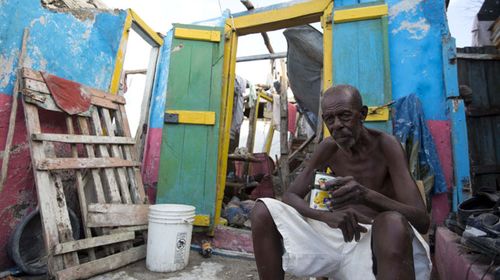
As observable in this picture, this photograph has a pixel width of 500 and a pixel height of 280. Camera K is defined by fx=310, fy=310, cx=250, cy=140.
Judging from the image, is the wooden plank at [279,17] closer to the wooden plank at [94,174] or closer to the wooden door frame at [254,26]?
the wooden door frame at [254,26]

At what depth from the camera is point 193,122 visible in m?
3.78

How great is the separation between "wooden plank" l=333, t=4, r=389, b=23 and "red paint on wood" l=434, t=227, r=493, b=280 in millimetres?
2140

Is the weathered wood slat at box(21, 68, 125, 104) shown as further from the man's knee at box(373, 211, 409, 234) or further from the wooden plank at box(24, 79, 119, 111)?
the man's knee at box(373, 211, 409, 234)

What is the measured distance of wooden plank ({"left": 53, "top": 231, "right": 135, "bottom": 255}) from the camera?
238 centimetres

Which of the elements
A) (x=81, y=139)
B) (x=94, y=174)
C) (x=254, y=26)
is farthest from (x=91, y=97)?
(x=254, y=26)

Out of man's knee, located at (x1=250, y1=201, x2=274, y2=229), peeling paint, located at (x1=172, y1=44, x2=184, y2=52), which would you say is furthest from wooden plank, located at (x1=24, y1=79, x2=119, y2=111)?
man's knee, located at (x1=250, y1=201, x2=274, y2=229)

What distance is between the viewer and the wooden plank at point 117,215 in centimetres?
280

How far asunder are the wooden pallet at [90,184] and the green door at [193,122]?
430 millimetres

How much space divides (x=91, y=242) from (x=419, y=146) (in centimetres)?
298

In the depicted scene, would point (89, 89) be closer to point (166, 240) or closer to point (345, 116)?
point (166, 240)

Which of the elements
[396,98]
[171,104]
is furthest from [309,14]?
[171,104]

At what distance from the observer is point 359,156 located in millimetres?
1799

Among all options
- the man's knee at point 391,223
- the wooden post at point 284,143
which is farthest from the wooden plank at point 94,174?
the wooden post at point 284,143

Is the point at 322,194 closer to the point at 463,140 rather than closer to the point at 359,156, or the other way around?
the point at 359,156
